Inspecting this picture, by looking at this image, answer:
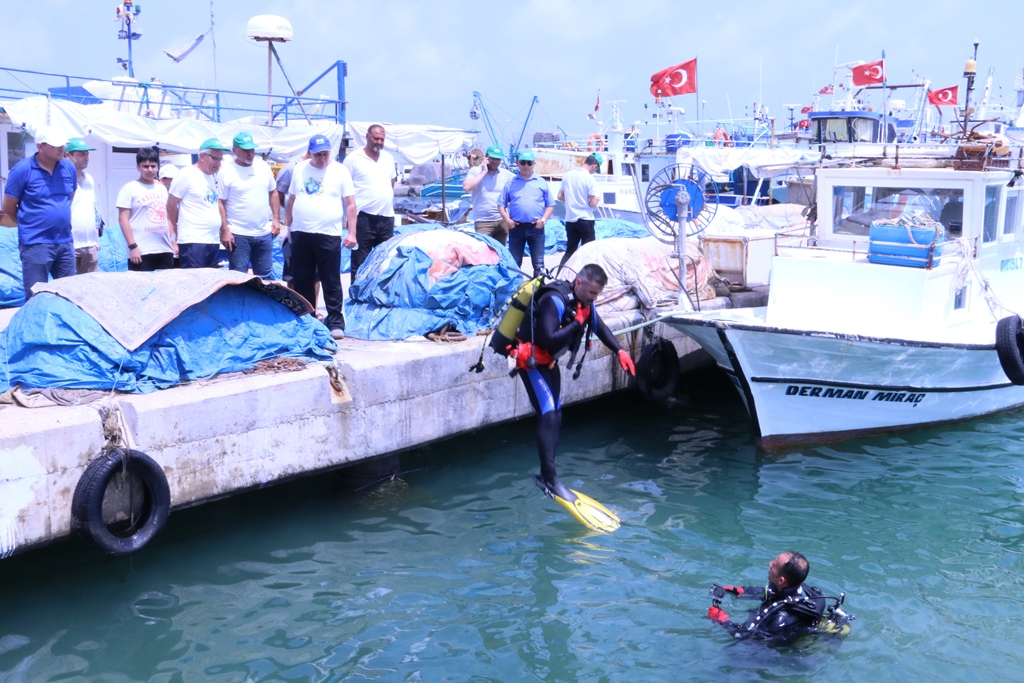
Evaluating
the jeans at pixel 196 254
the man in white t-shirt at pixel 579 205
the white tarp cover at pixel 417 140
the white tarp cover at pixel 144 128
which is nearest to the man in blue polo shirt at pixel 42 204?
the jeans at pixel 196 254

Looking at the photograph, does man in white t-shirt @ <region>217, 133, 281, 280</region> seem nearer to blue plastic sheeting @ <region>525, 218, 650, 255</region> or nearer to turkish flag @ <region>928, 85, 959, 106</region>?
blue plastic sheeting @ <region>525, 218, 650, 255</region>

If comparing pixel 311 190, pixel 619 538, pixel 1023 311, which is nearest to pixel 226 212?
pixel 311 190

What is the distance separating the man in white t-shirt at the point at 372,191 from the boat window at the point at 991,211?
19.7ft

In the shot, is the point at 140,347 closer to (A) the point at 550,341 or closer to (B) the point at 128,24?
(A) the point at 550,341

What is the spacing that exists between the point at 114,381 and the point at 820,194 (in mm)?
7455

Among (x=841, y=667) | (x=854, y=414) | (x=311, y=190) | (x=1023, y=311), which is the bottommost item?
(x=841, y=667)

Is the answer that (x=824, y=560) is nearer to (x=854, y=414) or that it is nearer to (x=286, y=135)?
(x=854, y=414)

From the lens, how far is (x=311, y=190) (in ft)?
26.9

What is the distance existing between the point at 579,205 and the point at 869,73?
16.8m

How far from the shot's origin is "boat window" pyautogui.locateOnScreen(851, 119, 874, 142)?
2555 centimetres

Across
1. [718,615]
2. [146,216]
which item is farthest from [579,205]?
[718,615]

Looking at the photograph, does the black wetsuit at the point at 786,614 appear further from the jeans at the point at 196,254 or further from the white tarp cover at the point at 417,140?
the white tarp cover at the point at 417,140

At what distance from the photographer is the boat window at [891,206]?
996cm

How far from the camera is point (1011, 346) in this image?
9258 millimetres
